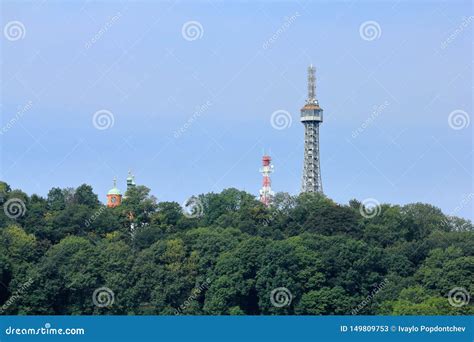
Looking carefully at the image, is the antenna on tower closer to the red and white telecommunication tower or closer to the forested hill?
the red and white telecommunication tower

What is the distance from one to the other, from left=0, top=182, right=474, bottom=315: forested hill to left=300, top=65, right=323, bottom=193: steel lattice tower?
38.3m

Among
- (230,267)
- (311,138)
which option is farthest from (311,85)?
(230,267)

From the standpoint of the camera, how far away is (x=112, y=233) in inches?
2667

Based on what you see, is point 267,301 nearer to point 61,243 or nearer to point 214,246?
point 214,246

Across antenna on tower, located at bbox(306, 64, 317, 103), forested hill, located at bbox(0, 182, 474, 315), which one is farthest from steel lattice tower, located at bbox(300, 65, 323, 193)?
forested hill, located at bbox(0, 182, 474, 315)

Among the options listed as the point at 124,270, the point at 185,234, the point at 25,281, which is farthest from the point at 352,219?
the point at 25,281

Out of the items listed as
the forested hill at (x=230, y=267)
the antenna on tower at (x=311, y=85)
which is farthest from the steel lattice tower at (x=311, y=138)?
the forested hill at (x=230, y=267)

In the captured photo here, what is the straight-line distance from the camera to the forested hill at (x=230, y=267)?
56781 mm

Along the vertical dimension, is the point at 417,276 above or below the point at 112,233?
below

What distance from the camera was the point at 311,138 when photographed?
10938 cm

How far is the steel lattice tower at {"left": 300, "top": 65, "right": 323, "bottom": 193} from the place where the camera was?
106 m

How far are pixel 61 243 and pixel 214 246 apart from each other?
7.10 m
